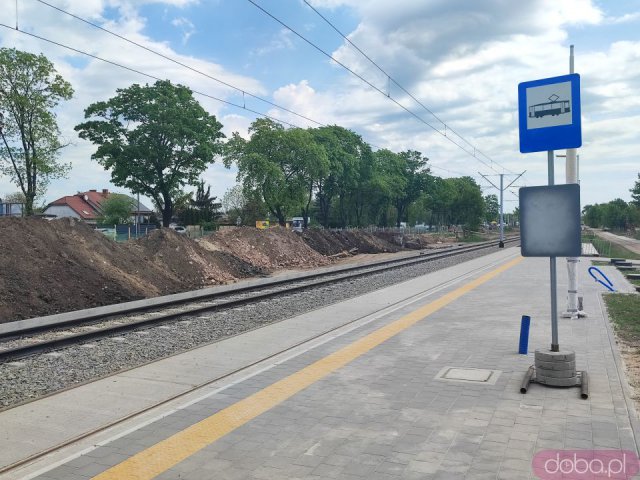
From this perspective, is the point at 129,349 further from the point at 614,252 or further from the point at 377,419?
the point at 614,252

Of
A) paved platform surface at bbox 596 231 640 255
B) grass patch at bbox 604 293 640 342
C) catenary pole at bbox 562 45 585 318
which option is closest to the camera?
grass patch at bbox 604 293 640 342

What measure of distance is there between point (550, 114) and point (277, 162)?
48.4m

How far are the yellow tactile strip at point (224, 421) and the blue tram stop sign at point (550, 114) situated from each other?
4012 millimetres

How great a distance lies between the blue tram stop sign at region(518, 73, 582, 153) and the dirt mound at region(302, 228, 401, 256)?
33.6 metres

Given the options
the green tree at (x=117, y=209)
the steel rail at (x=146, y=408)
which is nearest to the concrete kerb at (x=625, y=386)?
the steel rail at (x=146, y=408)

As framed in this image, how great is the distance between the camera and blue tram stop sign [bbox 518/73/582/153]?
22.5 ft

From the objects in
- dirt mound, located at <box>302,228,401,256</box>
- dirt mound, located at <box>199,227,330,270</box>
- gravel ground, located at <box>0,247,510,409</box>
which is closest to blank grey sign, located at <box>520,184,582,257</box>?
gravel ground, located at <box>0,247,510,409</box>

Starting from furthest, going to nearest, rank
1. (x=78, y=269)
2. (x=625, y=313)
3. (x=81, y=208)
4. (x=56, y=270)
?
1. (x=81, y=208)
2. (x=78, y=269)
3. (x=56, y=270)
4. (x=625, y=313)

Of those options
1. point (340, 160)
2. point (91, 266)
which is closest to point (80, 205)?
point (340, 160)

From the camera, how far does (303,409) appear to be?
Result: 592cm

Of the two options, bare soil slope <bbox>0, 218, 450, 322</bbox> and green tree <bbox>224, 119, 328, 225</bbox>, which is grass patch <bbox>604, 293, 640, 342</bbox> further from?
green tree <bbox>224, 119, 328, 225</bbox>

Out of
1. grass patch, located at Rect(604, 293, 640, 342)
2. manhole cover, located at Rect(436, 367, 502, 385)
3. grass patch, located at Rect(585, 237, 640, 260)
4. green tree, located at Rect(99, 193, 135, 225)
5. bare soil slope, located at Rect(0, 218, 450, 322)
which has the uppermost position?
green tree, located at Rect(99, 193, 135, 225)

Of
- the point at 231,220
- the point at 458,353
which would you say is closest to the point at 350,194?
the point at 231,220

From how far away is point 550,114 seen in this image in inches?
276
